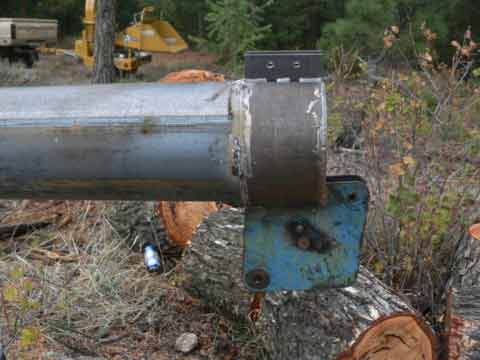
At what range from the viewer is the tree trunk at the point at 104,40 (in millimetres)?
8281

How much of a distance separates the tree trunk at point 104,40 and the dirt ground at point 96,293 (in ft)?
13.4

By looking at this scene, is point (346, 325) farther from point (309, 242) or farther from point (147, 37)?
point (147, 37)

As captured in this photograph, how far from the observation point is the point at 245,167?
3.93ft

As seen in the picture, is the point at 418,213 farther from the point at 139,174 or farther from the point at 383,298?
the point at 139,174

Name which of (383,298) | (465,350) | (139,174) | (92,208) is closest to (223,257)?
(383,298)

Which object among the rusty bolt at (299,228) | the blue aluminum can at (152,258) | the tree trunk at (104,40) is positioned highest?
the rusty bolt at (299,228)

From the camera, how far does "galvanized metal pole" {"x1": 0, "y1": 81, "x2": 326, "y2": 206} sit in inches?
46.6

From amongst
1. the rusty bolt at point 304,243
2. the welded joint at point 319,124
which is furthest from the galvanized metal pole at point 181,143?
the rusty bolt at point 304,243

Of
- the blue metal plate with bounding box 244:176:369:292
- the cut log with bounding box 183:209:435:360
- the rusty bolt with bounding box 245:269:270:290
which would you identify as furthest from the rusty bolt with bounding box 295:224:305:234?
the cut log with bounding box 183:209:435:360

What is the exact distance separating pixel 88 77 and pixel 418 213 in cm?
1168

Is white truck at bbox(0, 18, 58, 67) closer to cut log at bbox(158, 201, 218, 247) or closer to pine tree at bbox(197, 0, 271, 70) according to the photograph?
pine tree at bbox(197, 0, 271, 70)

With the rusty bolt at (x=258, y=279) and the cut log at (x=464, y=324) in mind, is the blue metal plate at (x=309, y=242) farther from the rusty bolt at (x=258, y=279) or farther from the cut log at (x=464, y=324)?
the cut log at (x=464, y=324)

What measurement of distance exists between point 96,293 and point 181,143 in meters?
2.62

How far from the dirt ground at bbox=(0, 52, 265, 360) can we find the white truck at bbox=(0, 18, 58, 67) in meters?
8.89
